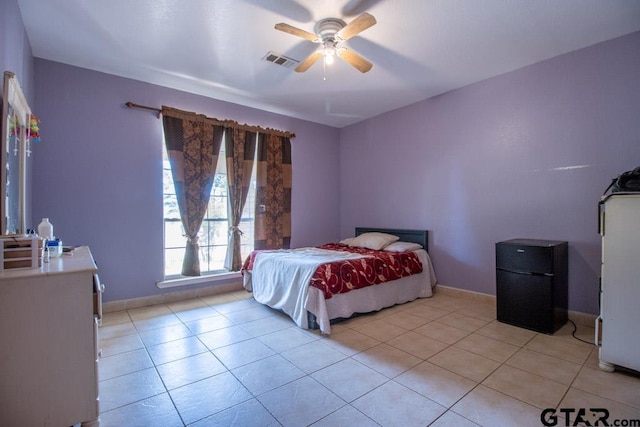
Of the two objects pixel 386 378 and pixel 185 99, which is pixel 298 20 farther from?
pixel 386 378

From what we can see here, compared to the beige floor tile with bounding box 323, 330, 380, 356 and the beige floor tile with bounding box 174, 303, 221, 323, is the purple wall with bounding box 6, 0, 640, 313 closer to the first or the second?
the beige floor tile with bounding box 174, 303, 221, 323

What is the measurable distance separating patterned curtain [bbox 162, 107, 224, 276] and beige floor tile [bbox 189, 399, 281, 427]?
238cm

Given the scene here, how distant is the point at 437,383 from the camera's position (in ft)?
6.35

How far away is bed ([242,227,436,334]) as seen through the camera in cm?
280

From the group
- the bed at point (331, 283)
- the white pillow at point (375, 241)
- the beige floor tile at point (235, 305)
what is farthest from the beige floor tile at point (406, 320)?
the beige floor tile at point (235, 305)

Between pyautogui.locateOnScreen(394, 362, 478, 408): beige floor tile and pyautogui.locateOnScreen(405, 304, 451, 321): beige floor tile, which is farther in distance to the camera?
pyautogui.locateOnScreen(405, 304, 451, 321): beige floor tile

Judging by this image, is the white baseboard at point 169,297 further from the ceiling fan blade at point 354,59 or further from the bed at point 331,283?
the ceiling fan blade at point 354,59

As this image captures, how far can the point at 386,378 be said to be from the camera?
6.56 ft

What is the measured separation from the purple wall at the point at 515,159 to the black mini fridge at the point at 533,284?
0.29 meters

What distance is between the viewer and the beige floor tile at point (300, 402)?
5.34 feet

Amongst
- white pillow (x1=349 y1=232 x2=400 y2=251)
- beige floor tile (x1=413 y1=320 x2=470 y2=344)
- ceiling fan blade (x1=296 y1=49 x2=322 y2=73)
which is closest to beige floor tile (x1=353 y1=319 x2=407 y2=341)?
beige floor tile (x1=413 y1=320 x2=470 y2=344)

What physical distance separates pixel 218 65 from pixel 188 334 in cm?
275

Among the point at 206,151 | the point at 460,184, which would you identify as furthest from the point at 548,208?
the point at 206,151

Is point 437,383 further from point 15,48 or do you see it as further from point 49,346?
point 15,48
